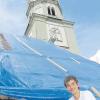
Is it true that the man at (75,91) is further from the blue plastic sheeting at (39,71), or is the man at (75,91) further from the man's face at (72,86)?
the blue plastic sheeting at (39,71)

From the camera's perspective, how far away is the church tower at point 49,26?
3020 cm

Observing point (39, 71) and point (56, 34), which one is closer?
point (39, 71)

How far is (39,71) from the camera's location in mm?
6156

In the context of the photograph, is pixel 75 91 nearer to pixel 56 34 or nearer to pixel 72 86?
pixel 72 86

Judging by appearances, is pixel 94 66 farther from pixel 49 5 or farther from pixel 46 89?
pixel 49 5

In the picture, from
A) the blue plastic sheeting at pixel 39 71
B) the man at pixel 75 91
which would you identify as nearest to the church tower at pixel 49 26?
the blue plastic sheeting at pixel 39 71

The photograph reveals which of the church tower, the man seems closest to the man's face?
the man

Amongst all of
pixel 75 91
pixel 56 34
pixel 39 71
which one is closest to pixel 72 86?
pixel 75 91

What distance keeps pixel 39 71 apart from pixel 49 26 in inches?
985

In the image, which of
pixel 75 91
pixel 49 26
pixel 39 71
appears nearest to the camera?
pixel 75 91

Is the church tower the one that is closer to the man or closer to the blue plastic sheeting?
the blue plastic sheeting

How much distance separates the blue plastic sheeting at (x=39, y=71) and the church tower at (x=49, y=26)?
20.8 metres

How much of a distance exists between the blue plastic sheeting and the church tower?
2080cm

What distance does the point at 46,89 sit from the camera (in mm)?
4777
